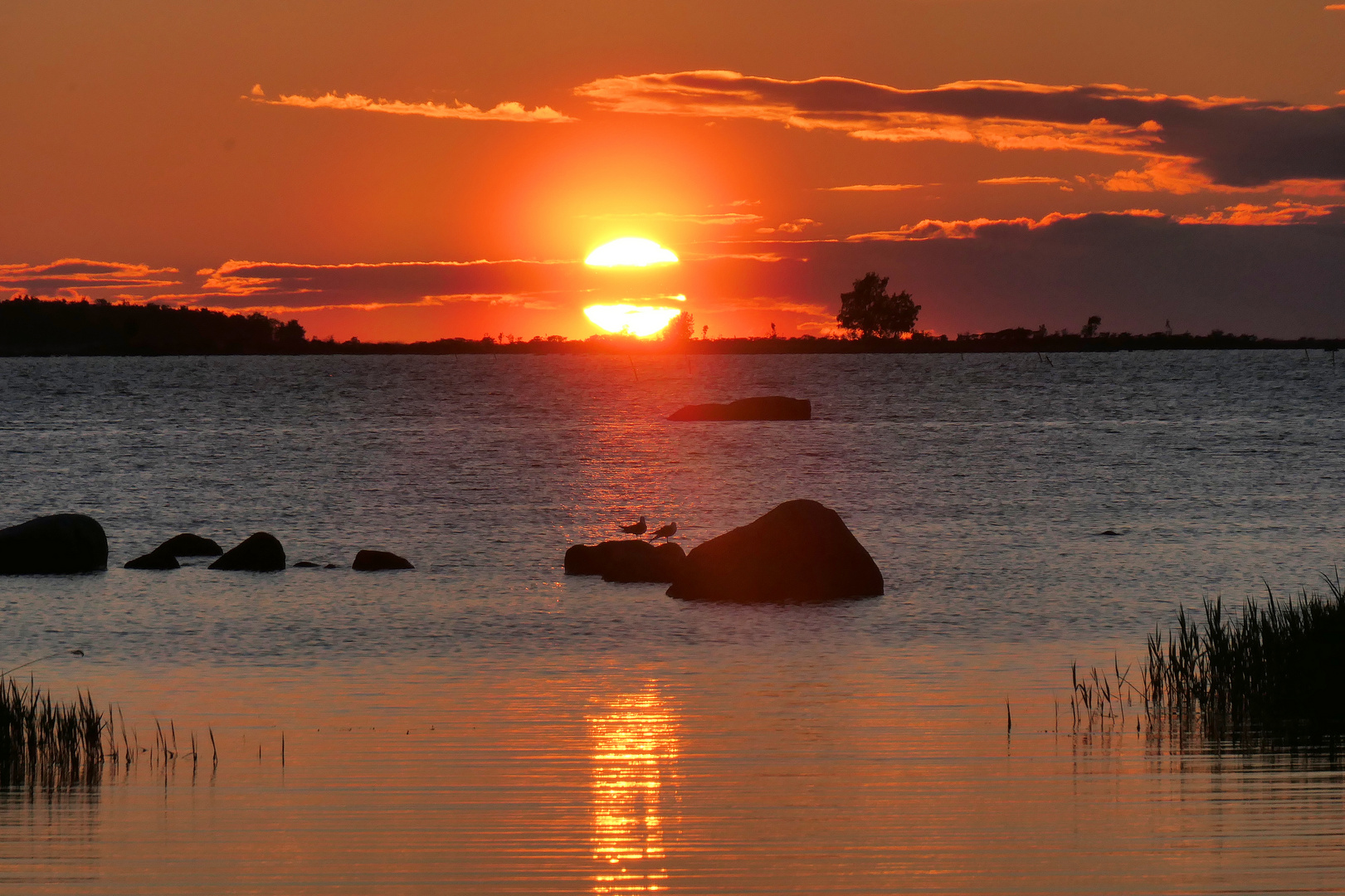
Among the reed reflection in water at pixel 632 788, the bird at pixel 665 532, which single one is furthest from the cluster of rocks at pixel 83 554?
the reed reflection in water at pixel 632 788

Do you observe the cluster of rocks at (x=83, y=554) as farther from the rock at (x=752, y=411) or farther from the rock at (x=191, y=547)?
the rock at (x=752, y=411)

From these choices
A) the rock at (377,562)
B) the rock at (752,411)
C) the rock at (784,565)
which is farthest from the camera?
the rock at (752,411)

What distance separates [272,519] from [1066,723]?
Result: 33.7 meters

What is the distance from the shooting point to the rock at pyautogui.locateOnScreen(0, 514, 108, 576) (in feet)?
93.8

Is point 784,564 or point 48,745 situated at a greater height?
point 784,564

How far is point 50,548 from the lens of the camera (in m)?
28.7

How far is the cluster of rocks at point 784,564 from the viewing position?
24000 mm

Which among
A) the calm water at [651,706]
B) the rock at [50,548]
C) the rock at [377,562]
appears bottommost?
the calm water at [651,706]

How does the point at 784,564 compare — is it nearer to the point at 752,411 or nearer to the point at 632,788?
the point at 632,788

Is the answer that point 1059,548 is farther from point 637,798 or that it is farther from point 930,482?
point 637,798

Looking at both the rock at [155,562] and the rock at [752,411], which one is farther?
the rock at [752,411]

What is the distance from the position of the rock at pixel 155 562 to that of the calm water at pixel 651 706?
46 cm

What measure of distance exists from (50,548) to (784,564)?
16277 millimetres

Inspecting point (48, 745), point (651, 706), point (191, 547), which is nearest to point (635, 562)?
point (191, 547)
